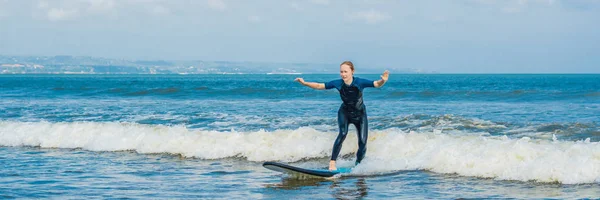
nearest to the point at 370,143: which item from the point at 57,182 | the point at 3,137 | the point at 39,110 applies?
the point at 57,182

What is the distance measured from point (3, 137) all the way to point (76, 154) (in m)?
4.17

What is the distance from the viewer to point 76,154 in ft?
50.6

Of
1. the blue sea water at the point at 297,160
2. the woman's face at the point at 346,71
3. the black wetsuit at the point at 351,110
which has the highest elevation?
the woman's face at the point at 346,71

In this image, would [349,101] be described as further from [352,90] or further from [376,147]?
[376,147]

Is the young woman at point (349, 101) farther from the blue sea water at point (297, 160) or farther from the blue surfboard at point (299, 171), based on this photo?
the blue sea water at point (297, 160)

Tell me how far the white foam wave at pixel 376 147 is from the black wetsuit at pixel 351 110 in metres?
0.58

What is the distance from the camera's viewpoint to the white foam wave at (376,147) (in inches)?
434

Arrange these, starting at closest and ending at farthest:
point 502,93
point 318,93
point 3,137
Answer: point 3,137, point 502,93, point 318,93

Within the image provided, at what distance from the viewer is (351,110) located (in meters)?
11.6

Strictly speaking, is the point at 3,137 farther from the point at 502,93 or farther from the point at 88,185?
the point at 502,93

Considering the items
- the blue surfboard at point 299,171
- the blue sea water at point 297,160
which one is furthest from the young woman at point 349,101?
the blue sea water at point 297,160

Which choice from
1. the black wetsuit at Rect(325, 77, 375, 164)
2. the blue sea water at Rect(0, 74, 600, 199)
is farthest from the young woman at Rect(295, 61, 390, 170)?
the blue sea water at Rect(0, 74, 600, 199)

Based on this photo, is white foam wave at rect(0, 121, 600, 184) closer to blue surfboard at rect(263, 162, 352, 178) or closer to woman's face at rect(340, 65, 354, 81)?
blue surfboard at rect(263, 162, 352, 178)

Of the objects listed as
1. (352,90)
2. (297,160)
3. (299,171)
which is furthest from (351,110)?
(297,160)
